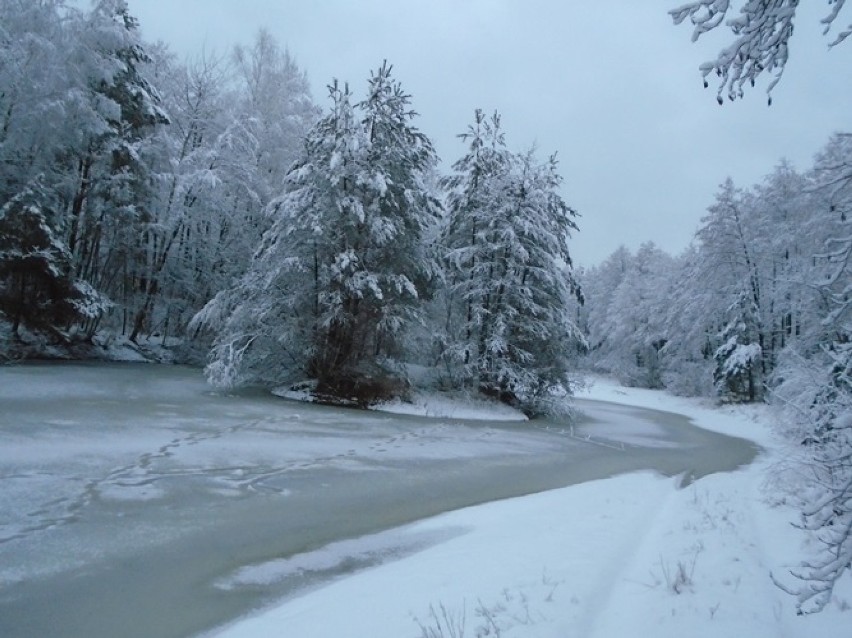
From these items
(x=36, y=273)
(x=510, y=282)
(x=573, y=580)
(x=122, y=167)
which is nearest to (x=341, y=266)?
(x=510, y=282)

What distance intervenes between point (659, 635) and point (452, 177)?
21.5 metres

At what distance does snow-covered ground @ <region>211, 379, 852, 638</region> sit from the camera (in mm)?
3988

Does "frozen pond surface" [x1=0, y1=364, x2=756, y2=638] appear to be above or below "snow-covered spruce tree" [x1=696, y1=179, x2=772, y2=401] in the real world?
below

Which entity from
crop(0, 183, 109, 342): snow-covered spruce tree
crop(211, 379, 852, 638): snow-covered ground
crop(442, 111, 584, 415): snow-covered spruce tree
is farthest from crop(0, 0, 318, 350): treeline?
crop(211, 379, 852, 638): snow-covered ground

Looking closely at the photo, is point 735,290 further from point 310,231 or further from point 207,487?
point 207,487

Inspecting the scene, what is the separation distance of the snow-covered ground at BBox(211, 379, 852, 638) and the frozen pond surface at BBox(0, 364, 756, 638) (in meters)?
0.44

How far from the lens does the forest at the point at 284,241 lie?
64.4 ft

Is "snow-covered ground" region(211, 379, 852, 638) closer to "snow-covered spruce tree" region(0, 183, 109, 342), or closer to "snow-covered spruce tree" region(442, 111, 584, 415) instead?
"snow-covered spruce tree" region(442, 111, 584, 415)

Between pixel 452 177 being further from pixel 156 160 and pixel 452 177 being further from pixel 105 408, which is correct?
pixel 105 408

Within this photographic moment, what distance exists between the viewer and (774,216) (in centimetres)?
3103

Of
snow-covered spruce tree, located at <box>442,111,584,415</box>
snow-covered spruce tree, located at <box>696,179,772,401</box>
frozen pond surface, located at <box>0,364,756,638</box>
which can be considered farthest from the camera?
snow-covered spruce tree, located at <box>696,179,772,401</box>

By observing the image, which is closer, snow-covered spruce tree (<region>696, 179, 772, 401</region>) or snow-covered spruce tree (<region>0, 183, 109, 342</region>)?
snow-covered spruce tree (<region>0, 183, 109, 342</region>)

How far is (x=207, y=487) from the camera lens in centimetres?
771

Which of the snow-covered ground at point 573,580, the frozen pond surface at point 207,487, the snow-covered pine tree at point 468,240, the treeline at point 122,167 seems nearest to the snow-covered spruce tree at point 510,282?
the snow-covered pine tree at point 468,240
